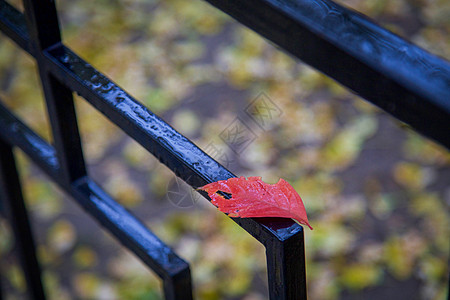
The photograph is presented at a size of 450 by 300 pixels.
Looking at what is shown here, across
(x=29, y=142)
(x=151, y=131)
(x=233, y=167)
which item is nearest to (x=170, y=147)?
(x=151, y=131)

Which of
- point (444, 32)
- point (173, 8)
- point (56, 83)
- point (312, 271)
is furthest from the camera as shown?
point (173, 8)

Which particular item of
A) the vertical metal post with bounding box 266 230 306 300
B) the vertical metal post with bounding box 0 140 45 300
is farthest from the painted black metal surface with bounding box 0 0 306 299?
the vertical metal post with bounding box 0 140 45 300

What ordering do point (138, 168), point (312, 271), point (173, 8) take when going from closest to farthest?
point (312, 271) → point (138, 168) → point (173, 8)

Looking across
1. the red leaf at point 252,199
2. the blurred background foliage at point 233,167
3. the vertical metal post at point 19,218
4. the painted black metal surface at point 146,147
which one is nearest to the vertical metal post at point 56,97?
the painted black metal surface at point 146,147

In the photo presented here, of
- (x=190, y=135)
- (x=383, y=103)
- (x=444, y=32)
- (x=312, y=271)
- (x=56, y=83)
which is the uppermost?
(x=383, y=103)

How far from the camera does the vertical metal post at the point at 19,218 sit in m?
1.22

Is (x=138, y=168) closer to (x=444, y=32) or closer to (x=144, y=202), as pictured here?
(x=144, y=202)

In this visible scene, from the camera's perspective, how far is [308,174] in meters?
2.75

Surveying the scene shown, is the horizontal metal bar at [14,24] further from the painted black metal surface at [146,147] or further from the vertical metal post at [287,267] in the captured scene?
the vertical metal post at [287,267]

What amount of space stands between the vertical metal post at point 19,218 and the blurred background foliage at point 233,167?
55 centimetres

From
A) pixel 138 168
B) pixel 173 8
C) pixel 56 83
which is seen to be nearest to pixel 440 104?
pixel 56 83

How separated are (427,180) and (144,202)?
4.76 feet

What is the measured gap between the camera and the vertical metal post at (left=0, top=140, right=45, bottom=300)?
1218 mm

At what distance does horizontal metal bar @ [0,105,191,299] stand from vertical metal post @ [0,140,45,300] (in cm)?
11
